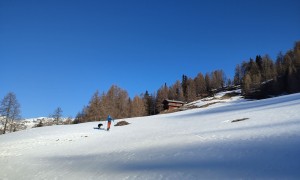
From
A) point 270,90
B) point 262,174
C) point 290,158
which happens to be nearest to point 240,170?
point 262,174

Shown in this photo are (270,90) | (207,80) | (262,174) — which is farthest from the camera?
(207,80)

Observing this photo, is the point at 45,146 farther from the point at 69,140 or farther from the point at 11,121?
the point at 11,121

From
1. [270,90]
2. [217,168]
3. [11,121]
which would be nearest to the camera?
[217,168]

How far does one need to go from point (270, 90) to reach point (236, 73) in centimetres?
7402

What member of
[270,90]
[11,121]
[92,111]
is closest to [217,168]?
[11,121]

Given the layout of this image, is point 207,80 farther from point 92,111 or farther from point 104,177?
point 104,177

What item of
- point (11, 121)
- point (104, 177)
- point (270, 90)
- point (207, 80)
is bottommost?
point (104, 177)

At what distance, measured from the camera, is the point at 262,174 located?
8102mm

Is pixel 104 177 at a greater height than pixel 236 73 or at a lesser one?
lesser

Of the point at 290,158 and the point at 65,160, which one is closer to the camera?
the point at 290,158

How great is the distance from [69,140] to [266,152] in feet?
70.6

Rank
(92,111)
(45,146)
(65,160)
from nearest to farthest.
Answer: (65,160), (45,146), (92,111)

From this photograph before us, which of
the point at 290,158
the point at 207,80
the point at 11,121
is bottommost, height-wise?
the point at 290,158

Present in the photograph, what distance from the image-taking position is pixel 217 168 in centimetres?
960
